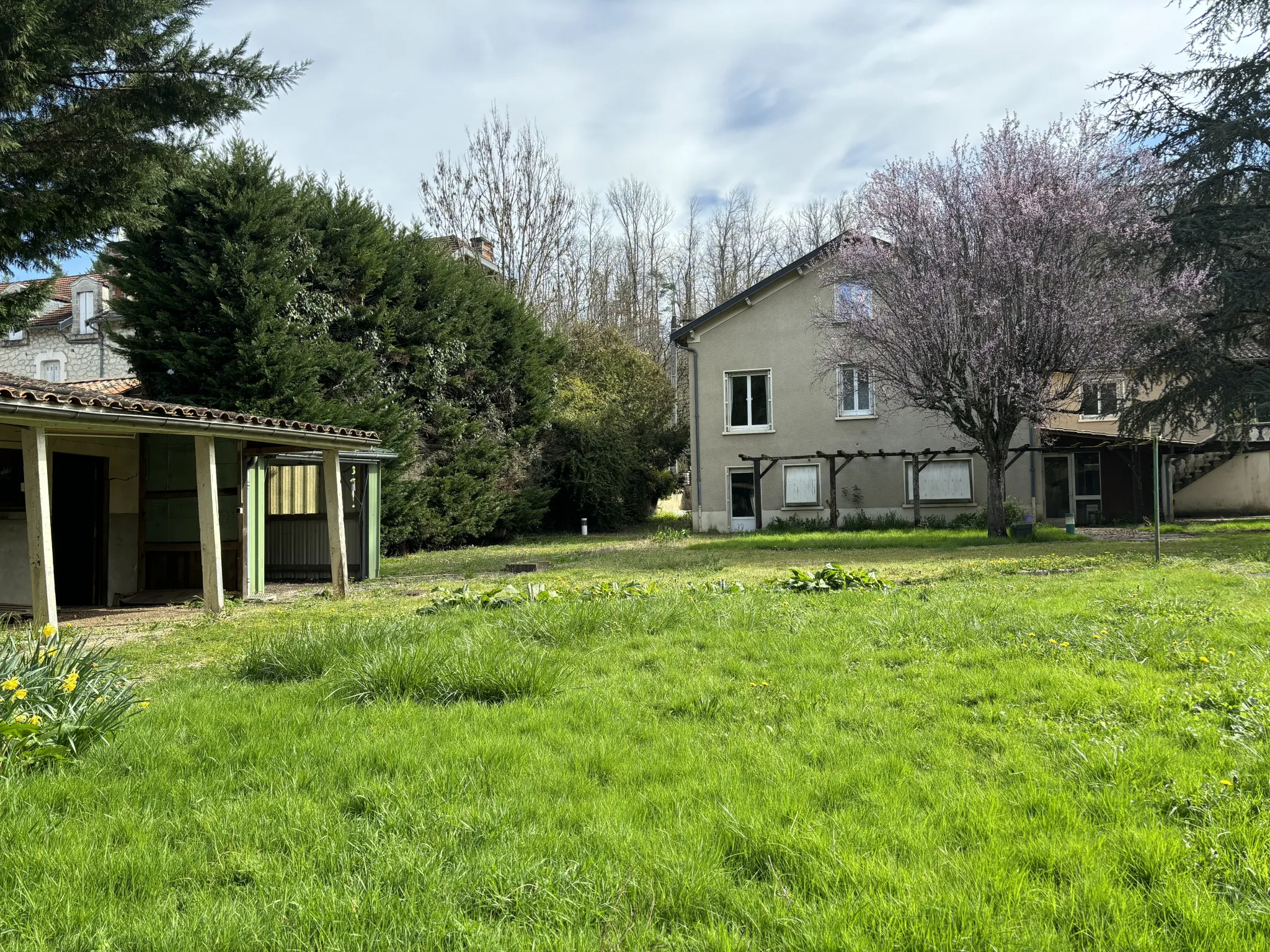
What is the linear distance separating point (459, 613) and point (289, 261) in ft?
37.7

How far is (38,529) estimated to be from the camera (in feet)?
25.9

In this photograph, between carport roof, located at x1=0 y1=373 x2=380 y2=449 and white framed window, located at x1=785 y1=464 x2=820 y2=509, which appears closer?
carport roof, located at x1=0 y1=373 x2=380 y2=449

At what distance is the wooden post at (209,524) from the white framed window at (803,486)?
17.2 m

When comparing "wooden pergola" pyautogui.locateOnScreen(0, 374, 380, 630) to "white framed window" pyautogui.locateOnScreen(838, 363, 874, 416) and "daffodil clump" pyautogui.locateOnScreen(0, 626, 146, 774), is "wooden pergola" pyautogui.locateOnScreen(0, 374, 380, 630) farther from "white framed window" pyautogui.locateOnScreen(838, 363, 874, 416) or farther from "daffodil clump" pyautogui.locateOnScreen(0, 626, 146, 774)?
"white framed window" pyautogui.locateOnScreen(838, 363, 874, 416)

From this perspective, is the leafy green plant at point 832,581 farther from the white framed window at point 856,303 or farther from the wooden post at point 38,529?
the white framed window at point 856,303

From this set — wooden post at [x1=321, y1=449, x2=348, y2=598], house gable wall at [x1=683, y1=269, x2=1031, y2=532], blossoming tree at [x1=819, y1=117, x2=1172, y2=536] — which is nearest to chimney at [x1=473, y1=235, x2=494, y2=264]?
house gable wall at [x1=683, y1=269, x2=1031, y2=532]

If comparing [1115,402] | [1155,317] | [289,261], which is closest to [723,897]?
[289,261]

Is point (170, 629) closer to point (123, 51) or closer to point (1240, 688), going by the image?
point (123, 51)

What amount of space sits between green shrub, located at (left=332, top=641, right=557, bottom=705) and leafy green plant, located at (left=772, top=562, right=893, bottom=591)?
16.2ft

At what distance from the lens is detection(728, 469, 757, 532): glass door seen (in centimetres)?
2489

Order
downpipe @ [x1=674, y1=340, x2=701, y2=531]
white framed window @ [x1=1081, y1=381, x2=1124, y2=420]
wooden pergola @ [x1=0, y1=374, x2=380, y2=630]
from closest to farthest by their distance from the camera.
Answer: wooden pergola @ [x1=0, y1=374, x2=380, y2=630] → white framed window @ [x1=1081, y1=381, x2=1124, y2=420] → downpipe @ [x1=674, y1=340, x2=701, y2=531]

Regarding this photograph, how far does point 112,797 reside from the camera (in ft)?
11.5

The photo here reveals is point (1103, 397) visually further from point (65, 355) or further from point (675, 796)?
point (65, 355)

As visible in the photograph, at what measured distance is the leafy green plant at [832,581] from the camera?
31.9 feet
